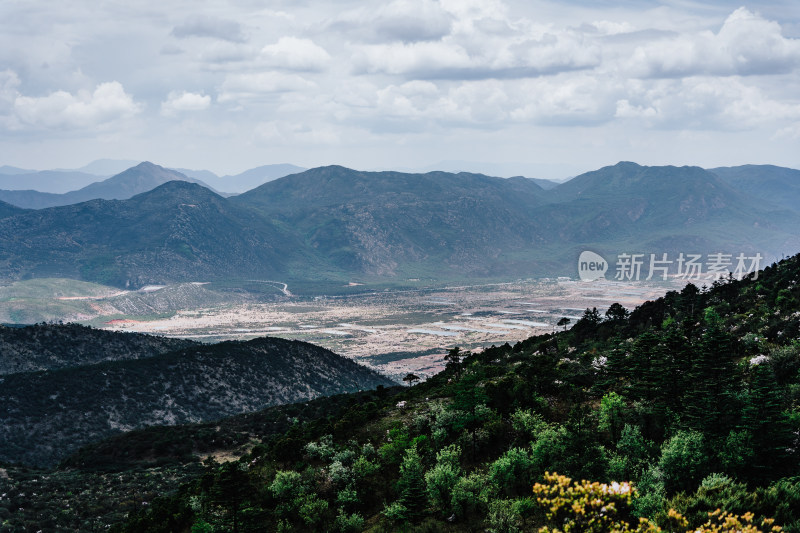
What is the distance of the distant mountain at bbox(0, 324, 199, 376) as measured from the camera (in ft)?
365

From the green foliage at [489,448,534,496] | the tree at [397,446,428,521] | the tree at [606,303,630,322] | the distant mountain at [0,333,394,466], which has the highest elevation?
the tree at [606,303,630,322]

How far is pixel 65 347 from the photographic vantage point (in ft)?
397

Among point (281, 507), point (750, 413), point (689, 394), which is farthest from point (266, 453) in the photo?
point (750, 413)

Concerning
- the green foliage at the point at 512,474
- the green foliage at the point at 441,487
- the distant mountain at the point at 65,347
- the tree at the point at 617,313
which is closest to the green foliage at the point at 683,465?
the green foliage at the point at 512,474

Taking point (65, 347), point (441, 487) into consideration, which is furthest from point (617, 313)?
point (65, 347)

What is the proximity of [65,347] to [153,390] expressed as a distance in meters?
30.7

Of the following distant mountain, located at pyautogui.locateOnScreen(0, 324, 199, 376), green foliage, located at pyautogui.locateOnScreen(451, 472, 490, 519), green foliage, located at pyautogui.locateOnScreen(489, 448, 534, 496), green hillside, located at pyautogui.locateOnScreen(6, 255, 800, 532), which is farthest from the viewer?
distant mountain, located at pyautogui.locateOnScreen(0, 324, 199, 376)

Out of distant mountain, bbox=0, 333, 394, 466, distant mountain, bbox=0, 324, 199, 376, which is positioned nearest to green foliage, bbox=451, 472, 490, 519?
distant mountain, bbox=0, 333, 394, 466

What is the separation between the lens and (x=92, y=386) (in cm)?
9731

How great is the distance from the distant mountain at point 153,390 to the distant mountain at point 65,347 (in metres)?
3.86

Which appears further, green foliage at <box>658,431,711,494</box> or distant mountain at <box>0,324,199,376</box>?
distant mountain at <box>0,324,199,376</box>

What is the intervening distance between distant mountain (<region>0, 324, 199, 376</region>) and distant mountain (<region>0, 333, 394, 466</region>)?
152 inches

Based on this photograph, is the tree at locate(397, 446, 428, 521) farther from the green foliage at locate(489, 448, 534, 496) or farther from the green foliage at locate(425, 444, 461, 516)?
the green foliage at locate(489, 448, 534, 496)

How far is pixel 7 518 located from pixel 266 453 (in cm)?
2020
